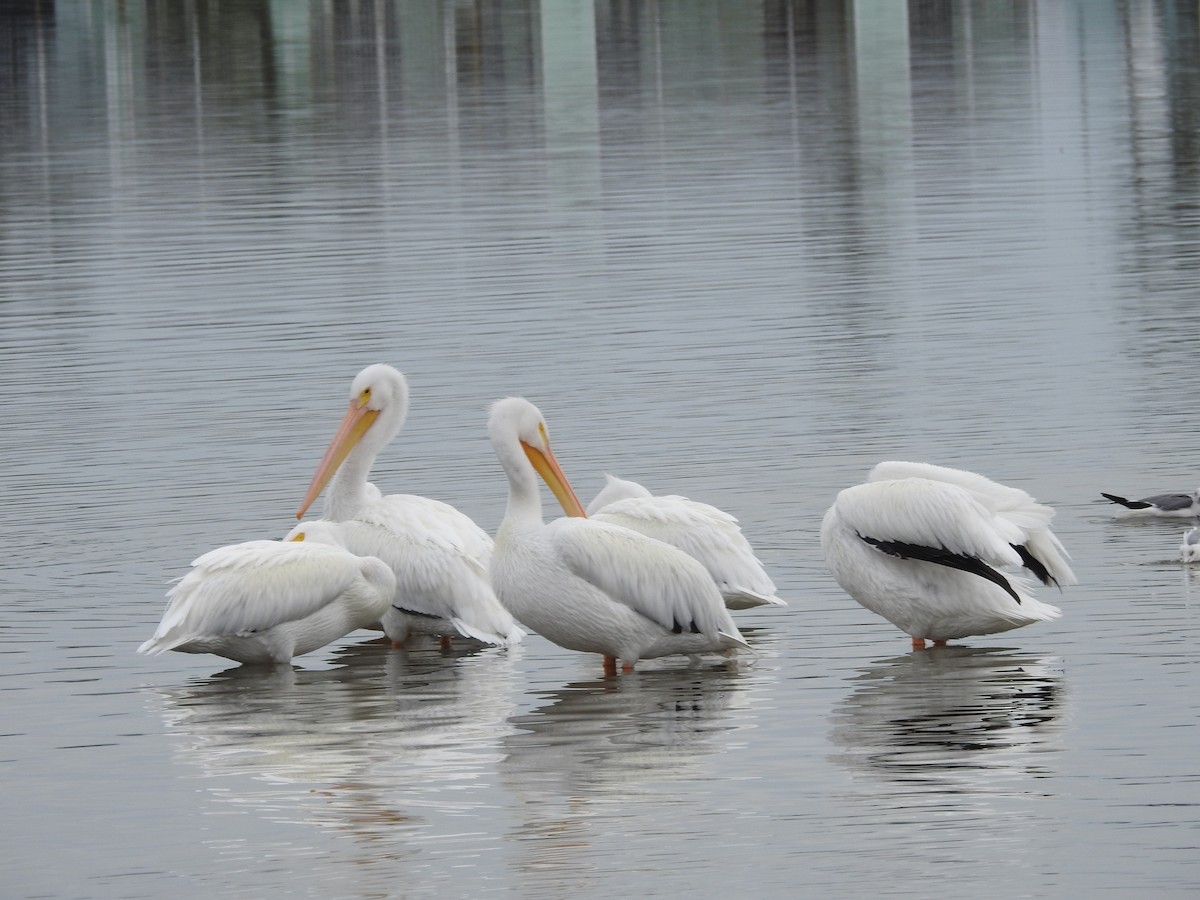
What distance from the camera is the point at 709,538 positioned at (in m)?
8.31

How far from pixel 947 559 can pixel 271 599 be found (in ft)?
6.94

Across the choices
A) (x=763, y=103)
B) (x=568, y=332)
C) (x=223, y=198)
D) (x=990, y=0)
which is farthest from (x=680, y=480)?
(x=990, y=0)

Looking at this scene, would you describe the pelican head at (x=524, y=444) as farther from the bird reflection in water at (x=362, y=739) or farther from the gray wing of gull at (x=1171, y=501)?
the gray wing of gull at (x=1171, y=501)

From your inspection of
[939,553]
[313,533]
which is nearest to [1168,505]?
[939,553]

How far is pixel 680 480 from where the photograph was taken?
10594 millimetres

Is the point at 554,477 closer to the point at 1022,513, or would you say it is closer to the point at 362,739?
the point at 362,739

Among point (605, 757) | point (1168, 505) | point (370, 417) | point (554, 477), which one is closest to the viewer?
point (605, 757)

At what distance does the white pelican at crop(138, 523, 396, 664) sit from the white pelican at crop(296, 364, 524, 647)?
0.83 ft

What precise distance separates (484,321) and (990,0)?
170 ft

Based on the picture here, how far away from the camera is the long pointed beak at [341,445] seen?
8859 millimetres

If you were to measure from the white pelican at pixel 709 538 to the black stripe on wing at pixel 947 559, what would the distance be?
2.17 feet

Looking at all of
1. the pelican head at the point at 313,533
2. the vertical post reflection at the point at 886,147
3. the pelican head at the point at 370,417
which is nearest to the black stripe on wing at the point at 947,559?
the pelican head at the point at 313,533

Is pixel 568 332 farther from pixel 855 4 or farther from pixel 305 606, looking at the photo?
pixel 855 4

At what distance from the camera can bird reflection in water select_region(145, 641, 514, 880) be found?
21.0 feet
